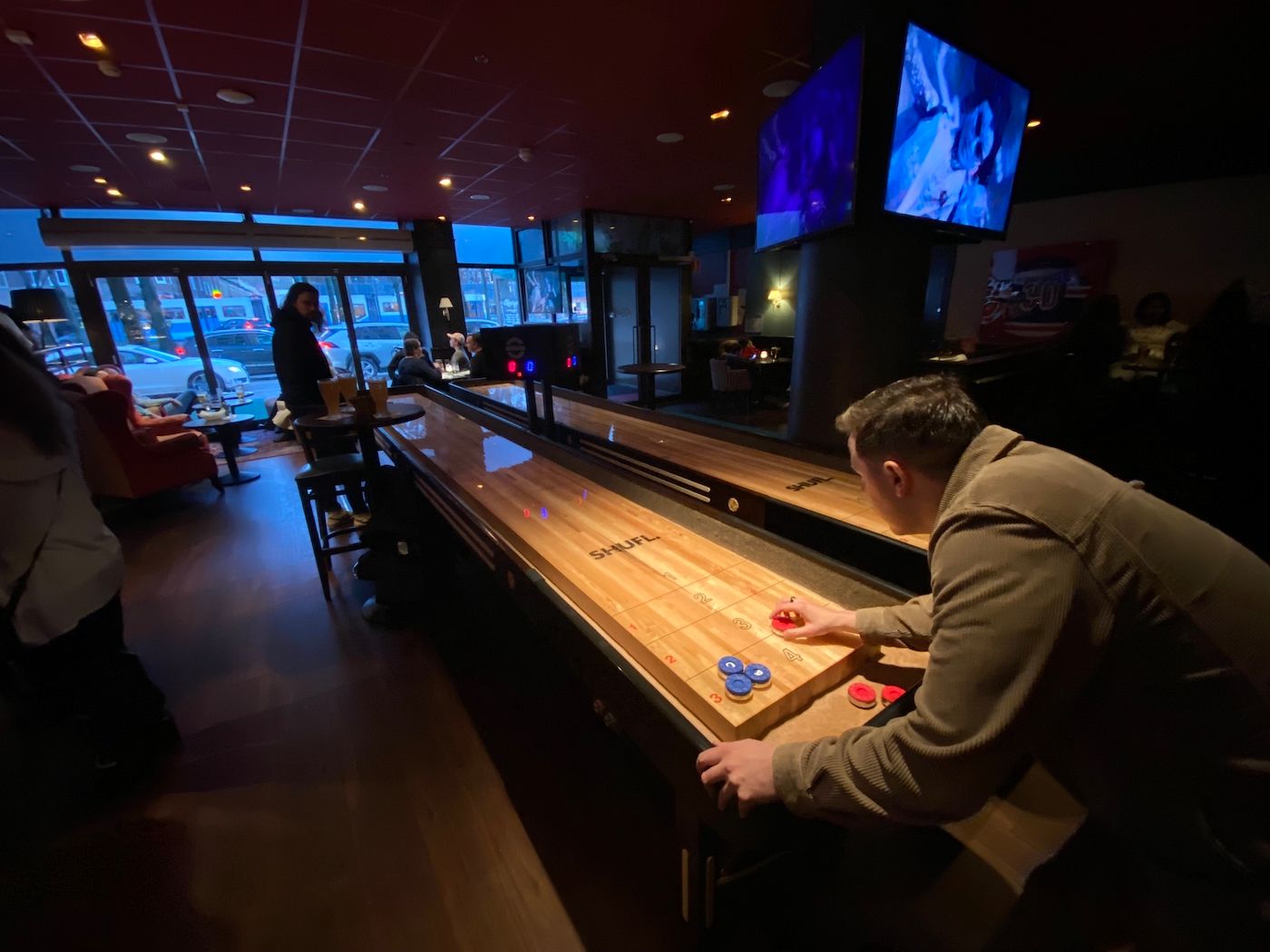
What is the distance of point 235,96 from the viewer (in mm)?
3500

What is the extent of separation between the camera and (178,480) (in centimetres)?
474

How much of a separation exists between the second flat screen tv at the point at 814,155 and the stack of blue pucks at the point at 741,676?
2.23 metres

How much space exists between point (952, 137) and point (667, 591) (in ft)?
9.26

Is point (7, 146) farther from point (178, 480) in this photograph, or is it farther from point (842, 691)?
point (842, 691)

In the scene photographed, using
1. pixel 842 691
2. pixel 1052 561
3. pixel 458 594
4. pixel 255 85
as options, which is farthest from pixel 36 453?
pixel 255 85

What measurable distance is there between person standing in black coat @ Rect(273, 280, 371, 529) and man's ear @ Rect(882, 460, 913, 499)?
344 cm

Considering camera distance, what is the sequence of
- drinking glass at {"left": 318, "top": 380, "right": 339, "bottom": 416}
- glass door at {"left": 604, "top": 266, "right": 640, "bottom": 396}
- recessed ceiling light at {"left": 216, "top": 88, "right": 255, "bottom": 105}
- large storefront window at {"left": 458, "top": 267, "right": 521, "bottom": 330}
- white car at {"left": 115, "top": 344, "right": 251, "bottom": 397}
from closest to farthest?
drinking glass at {"left": 318, "top": 380, "right": 339, "bottom": 416} < recessed ceiling light at {"left": 216, "top": 88, "right": 255, "bottom": 105} < white car at {"left": 115, "top": 344, "right": 251, "bottom": 397} < glass door at {"left": 604, "top": 266, "right": 640, "bottom": 396} < large storefront window at {"left": 458, "top": 267, "right": 521, "bottom": 330}

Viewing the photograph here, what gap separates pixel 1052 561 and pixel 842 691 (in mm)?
482

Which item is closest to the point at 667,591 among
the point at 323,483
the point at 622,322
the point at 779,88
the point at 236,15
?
the point at 323,483

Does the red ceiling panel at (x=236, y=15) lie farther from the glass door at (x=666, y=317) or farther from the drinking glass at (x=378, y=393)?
the glass door at (x=666, y=317)

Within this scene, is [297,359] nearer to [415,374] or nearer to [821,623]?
[415,374]

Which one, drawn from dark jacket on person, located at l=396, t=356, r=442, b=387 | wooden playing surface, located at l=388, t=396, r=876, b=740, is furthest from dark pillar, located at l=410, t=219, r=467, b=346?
wooden playing surface, located at l=388, t=396, r=876, b=740

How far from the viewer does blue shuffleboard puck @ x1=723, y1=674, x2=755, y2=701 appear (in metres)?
0.94

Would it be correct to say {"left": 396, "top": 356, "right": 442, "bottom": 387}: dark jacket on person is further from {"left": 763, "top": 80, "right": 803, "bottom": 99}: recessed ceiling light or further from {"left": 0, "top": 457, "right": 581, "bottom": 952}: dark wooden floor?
{"left": 763, "top": 80, "right": 803, "bottom": 99}: recessed ceiling light
